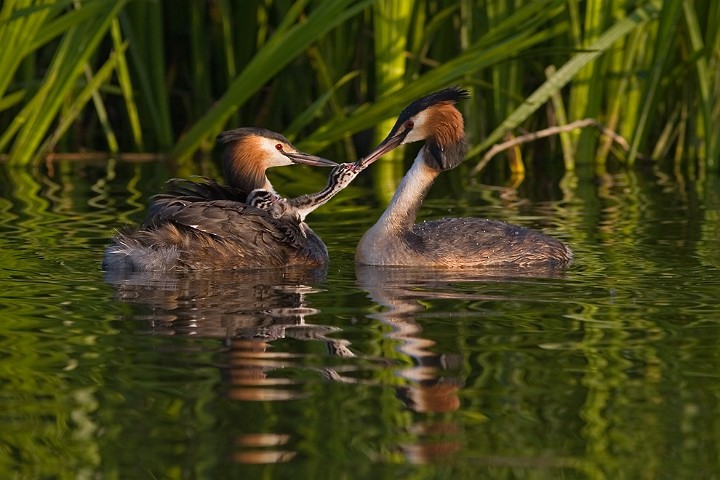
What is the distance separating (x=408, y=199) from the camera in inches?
323

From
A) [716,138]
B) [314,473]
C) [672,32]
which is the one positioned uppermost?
[672,32]

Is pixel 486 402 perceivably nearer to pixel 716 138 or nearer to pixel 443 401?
pixel 443 401

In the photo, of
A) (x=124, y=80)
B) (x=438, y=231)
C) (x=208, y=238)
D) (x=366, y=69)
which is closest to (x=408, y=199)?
(x=438, y=231)

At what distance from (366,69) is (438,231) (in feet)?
19.0

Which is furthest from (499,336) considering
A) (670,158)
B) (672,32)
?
(670,158)

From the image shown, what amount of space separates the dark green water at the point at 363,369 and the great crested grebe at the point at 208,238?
0.57 ft

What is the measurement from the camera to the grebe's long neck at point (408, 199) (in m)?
8.09

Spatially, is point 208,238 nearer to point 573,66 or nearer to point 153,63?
point 573,66

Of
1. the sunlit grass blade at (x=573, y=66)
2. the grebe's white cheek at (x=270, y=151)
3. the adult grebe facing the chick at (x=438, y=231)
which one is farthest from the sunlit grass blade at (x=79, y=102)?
the adult grebe facing the chick at (x=438, y=231)

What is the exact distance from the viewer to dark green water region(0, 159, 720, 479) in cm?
414

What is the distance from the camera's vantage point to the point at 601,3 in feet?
37.6

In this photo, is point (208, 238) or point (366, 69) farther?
point (366, 69)

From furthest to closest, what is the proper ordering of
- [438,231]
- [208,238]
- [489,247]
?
[438,231] → [489,247] → [208,238]

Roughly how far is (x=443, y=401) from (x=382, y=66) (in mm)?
7745
